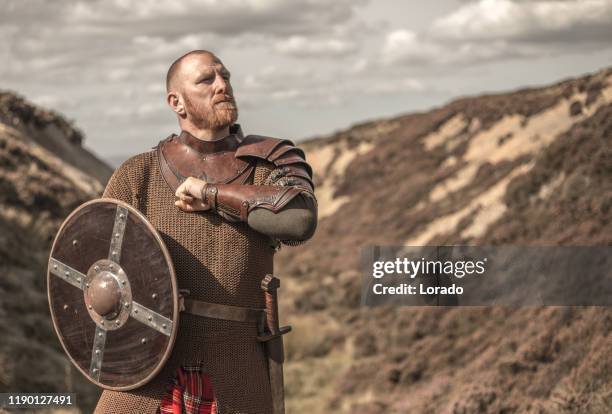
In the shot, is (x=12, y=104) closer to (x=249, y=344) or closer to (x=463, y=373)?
(x=463, y=373)

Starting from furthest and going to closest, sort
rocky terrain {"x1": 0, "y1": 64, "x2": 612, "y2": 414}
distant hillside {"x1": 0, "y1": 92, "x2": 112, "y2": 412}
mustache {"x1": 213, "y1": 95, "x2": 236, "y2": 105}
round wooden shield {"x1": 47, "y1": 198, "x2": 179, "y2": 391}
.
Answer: distant hillside {"x1": 0, "y1": 92, "x2": 112, "y2": 412}
rocky terrain {"x1": 0, "y1": 64, "x2": 612, "y2": 414}
mustache {"x1": 213, "y1": 95, "x2": 236, "y2": 105}
round wooden shield {"x1": 47, "y1": 198, "x2": 179, "y2": 391}

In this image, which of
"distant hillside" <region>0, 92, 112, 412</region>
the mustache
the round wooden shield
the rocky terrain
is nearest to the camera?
the round wooden shield

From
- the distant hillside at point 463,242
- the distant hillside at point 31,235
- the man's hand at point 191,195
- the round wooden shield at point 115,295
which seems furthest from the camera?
the distant hillside at point 31,235

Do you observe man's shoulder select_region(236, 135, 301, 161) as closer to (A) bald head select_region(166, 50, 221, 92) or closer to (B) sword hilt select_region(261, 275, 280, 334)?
(A) bald head select_region(166, 50, 221, 92)

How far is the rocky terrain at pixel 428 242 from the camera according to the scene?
9.91m

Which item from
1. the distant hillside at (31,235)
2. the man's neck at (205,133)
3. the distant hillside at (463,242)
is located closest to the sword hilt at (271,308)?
the man's neck at (205,133)

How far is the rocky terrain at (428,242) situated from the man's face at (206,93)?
16.1 feet

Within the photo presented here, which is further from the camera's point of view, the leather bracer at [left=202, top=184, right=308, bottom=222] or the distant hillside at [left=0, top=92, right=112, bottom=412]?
the distant hillside at [left=0, top=92, right=112, bottom=412]

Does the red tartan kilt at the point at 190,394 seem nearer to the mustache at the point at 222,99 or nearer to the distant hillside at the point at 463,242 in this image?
the mustache at the point at 222,99

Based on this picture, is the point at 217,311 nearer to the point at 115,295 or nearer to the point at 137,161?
the point at 115,295

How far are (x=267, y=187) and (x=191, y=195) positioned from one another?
0.33m

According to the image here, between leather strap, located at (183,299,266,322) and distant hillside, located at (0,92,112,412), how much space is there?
19.4 feet

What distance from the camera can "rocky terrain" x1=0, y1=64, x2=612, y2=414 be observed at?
9906mm

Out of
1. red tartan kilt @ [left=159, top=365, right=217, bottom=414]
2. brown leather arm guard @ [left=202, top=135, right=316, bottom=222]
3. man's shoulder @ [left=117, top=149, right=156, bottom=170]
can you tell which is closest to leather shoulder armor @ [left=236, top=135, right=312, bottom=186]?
brown leather arm guard @ [left=202, top=135, right=316, bottom=222]
